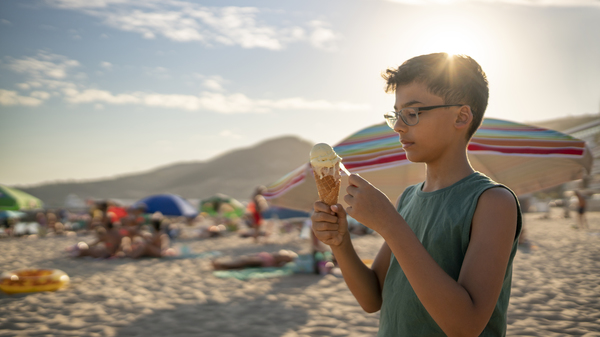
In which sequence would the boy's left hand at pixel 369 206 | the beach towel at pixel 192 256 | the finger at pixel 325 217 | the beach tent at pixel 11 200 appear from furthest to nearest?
1. the beach tent at pixel 11 200
2. the beach towel at pixel 192 256
3. the finger at pixel 325 217
4. the boy's left hand at pixel 369 206

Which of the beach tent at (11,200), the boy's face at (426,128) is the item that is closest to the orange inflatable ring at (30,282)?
the boy's face at (426,128)

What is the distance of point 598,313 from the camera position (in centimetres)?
523

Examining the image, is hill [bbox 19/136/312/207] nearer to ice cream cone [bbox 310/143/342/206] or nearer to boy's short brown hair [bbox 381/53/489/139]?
ice cream cone [bbox 310/143/342/206]

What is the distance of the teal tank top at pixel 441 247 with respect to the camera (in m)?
1.23

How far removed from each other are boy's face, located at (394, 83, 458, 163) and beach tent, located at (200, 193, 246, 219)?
2465cm

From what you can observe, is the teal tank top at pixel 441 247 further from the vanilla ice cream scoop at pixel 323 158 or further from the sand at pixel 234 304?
the sand at pixel 234 304

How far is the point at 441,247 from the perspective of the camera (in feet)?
4.16

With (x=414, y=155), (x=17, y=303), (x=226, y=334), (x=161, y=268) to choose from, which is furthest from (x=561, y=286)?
(x=17, y=303)

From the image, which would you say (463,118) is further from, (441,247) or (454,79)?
(441,247)

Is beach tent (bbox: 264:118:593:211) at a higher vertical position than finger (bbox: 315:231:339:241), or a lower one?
higher

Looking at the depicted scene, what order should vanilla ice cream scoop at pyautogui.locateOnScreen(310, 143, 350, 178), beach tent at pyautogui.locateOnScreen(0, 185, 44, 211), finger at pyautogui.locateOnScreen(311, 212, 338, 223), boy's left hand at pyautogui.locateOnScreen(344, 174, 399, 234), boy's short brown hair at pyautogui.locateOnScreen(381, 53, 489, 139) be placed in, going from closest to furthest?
1. boy's left hand at pyautogui.locateOnScreen(344, 174, 399, 234)
2. boy's short brown hair at pyautogui.locateOnScreen(381, 53, 489, 139)
3. finger at pyautogui.locateOnScreen(311, 212, 338, 223)
4. vanilla ice cream scoop at pyautogui.locateOnScreen(310, 143, 350, 178)
5. beach tent at pyautogui.locateOnScreen(0, 185, 44, 211)

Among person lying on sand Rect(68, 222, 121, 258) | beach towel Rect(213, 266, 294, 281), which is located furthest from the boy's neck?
person lying on sand Rect(68, 222, 121, 258)

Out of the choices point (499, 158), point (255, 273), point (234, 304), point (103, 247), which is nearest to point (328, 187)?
point (499, 158)

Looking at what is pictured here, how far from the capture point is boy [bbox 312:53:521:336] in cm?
113
